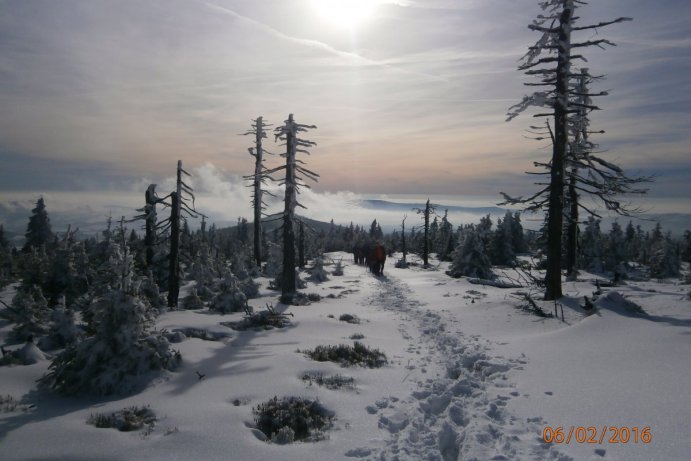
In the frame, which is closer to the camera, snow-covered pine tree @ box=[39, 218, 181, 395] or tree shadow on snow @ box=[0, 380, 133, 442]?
tree shadow on snow @ box=[0, 380, 133, 442]

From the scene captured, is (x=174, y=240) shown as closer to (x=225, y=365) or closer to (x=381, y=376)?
(x=225, y=365)

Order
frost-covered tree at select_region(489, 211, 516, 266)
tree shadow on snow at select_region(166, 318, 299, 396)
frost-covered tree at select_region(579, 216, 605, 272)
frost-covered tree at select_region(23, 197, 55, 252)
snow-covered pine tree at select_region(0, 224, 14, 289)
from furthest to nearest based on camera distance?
frost-covered tree at select_region(489, 211, 516, 266) < frost-covered tree at select_region(579, 216, 605, 272) < frost-covered tree at select_region(23, 197, 55, 252) < snow-covered pine tree at select_region(0, 224, 14, 289) < tree shadow on snow at select_region(166, 318, 299, 396)

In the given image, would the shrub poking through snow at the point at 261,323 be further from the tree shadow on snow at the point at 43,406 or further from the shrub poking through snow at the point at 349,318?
the tree shadow on snow at the point at 43,406

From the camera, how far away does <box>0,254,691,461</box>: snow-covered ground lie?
4848 millimetres

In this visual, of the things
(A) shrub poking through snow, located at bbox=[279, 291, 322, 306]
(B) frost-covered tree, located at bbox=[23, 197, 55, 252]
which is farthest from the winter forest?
(B) frost-covered tree, located at bbox=[23, 197, 55, 252]

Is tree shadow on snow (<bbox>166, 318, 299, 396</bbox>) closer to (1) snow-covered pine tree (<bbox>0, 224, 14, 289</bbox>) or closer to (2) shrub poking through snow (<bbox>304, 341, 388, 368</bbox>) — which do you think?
(2) shrub poking through snow (<bbox>304, 341, 388, 368</bbox>)

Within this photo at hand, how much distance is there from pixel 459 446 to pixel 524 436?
33.4 inches

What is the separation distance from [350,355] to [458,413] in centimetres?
387

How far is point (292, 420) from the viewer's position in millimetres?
5930

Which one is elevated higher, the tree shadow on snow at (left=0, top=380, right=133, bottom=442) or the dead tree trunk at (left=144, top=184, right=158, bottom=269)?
the dead tree trunk at (left=144, top=184, right=158, bottom=269)

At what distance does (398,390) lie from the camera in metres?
7.20

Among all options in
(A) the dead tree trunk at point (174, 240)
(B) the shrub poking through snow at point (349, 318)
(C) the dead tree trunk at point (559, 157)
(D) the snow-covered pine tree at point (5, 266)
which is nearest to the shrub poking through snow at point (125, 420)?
(B) the shrub poking through snow at point (349, 318)

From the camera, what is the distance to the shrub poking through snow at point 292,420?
17.9 ft
